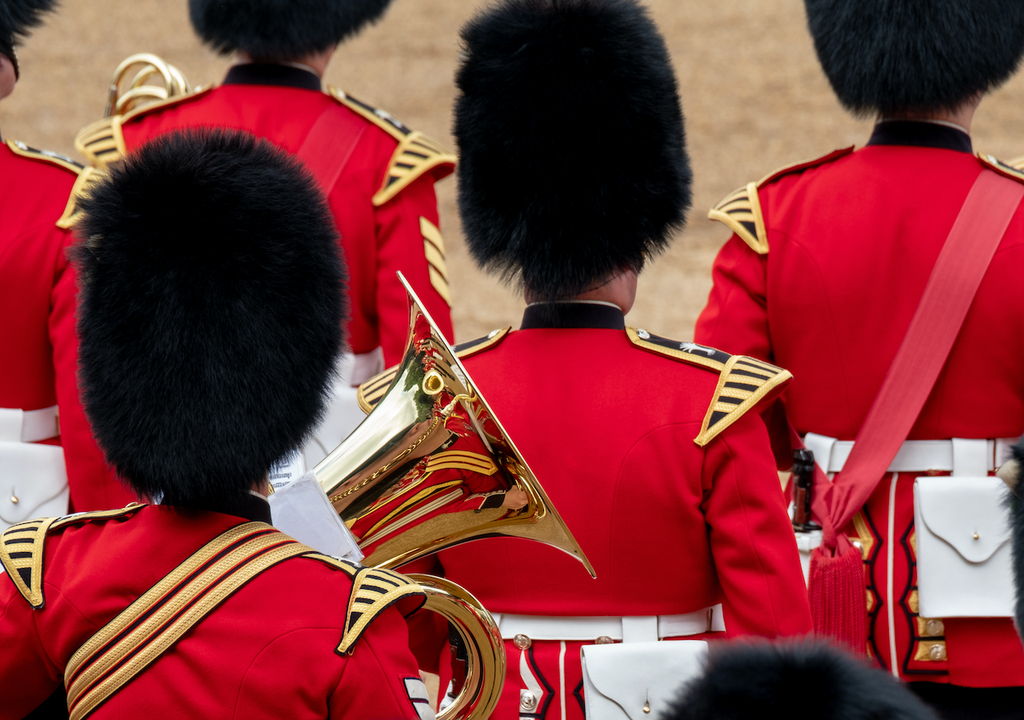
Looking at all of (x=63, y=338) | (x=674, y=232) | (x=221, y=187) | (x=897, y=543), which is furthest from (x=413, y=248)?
(x=221, y=187)

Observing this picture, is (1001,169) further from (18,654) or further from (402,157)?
(18,654)

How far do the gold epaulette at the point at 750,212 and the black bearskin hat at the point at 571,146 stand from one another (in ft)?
1.26

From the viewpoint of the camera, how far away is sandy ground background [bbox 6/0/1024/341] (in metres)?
9.68

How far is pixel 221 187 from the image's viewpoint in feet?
5.86

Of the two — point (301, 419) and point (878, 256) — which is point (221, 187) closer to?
point (301, 419)

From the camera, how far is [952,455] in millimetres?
2588

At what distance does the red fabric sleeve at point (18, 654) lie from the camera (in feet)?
5.40

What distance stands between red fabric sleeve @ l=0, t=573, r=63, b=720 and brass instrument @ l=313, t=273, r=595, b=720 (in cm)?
42

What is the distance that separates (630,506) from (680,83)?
9008 millimetres

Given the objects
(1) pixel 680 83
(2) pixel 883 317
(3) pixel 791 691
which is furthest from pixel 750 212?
(1) pixel 680 83

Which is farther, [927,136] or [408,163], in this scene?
[408,163]

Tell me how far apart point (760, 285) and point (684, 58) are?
900cm

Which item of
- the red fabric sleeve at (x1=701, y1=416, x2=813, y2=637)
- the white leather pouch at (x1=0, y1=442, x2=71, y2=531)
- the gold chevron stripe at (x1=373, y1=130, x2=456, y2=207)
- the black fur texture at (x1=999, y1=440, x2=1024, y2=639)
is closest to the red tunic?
the red fabric sleeve at (x1=701, y1=416, x2=813, y2=637)

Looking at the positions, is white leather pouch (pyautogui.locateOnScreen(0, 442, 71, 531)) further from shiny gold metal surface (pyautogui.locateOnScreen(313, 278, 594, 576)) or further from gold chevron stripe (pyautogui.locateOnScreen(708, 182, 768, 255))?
gold chevron stripe (pyautogui.locateOnScreen(708, 182, 768, 255))
